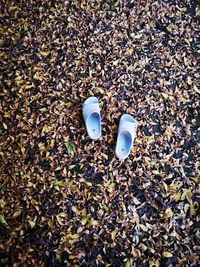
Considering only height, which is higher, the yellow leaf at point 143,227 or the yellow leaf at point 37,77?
the yellow leaf at point 37,77

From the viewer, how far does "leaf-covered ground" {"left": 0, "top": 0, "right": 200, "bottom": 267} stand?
172 centimetres

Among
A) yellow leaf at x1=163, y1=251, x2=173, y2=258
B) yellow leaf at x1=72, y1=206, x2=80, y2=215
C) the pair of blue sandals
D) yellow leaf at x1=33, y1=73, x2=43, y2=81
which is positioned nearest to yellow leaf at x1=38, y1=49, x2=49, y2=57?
yellow leaf at x1=33, y1=73, x2=43, y2=81

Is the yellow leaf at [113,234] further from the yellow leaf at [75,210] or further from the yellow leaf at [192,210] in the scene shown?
the yellow leaf at [192,210]

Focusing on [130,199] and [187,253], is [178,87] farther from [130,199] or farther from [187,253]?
[187,253]

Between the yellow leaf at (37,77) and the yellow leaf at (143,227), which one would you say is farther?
the yellow leaf at (37,77)

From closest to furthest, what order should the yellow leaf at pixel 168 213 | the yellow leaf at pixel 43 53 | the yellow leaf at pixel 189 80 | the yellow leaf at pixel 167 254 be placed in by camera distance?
the yellow leaf at pixel 167 254 < the yellow leaf at pixel 168 213 < the yellow leaf at pixel 189 80 < the yellow leaf at pixel 43 53

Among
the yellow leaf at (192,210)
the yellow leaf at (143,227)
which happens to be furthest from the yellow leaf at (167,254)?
the yellow leaf at (192,210)

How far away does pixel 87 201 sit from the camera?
1.82m

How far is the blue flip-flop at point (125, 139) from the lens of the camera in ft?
6.24

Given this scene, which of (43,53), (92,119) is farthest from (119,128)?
(43,53)

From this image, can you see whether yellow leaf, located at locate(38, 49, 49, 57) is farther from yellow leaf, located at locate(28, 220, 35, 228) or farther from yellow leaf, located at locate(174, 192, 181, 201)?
yellow leaf, located at locate(174, 192, 181, 201)

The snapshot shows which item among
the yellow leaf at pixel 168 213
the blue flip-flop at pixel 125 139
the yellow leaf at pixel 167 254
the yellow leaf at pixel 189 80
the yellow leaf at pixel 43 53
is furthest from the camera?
the yellow leaf at pixel 43 53

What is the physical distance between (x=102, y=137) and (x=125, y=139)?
17 cm

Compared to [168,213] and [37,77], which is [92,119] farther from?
[168,213]
